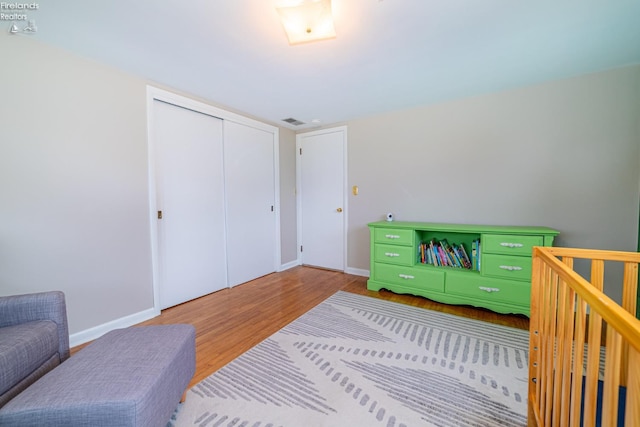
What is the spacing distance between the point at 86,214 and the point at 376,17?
2.51m

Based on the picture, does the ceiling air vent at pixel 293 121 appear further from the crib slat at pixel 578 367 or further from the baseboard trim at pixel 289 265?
the crib slat at pixel 578 367

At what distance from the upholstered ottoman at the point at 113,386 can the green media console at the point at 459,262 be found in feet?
7.20

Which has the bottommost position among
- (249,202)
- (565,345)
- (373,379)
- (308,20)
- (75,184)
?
(373,379)

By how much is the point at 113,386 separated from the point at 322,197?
3187 mm

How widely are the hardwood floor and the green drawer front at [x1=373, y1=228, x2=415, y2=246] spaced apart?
2.00 ft

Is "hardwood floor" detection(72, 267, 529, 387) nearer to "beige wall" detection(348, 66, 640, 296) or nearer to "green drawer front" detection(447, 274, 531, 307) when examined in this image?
"green drawer front" detection(447, 274, 531, 307)

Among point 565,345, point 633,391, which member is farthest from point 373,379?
point 633,391

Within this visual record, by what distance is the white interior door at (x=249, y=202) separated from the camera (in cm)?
319

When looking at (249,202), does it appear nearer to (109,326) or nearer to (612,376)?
(109,326)

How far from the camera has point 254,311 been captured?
253cm

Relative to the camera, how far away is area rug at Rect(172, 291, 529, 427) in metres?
1.30

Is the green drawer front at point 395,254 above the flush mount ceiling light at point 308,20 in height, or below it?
below

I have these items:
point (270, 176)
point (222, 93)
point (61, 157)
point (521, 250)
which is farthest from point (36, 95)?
point (521, 250)

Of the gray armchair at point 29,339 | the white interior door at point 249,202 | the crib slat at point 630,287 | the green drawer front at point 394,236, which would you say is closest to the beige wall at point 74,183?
the gray armchair at point 29,339
